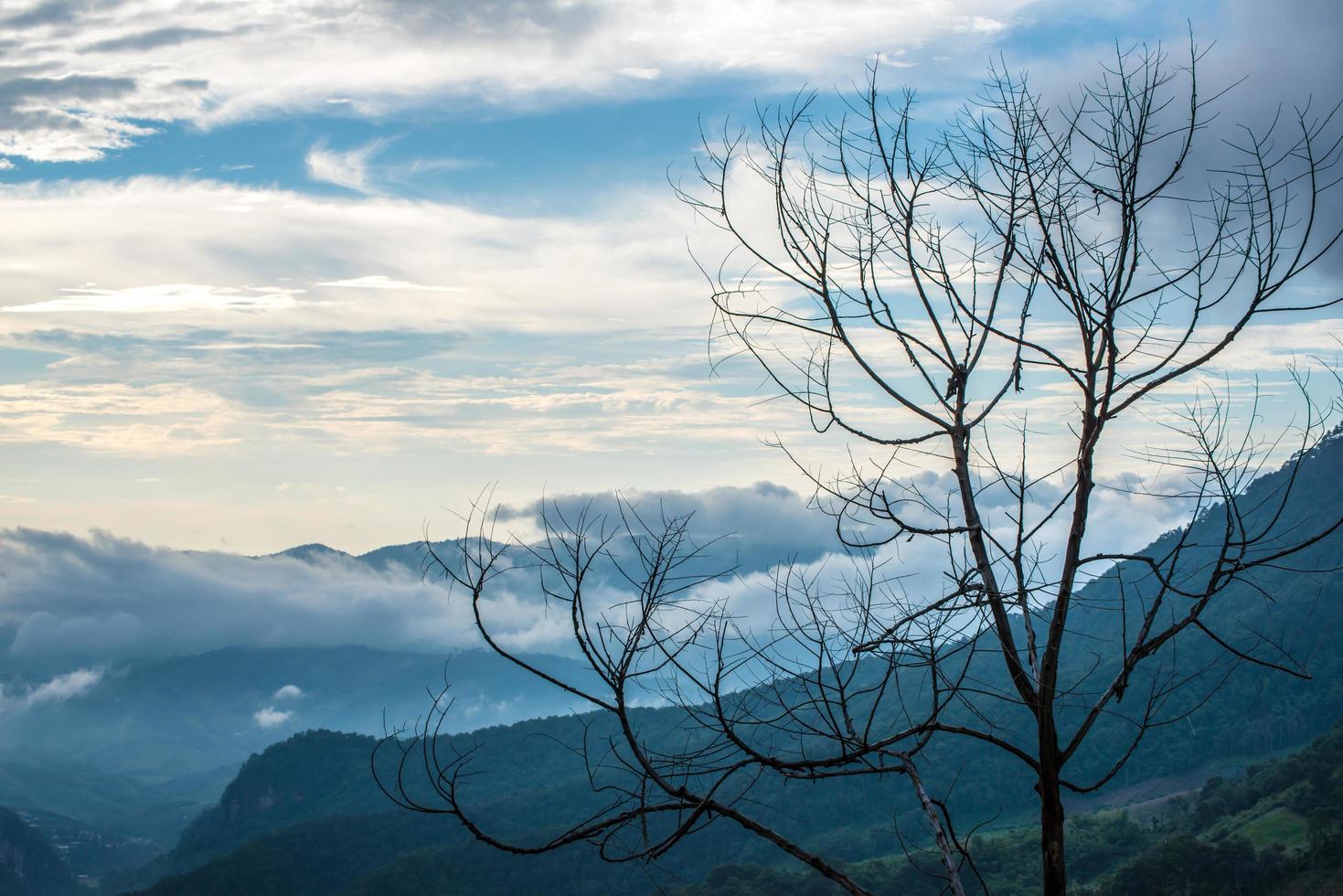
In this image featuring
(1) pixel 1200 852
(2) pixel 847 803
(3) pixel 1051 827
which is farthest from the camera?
(2) pixel 847 803

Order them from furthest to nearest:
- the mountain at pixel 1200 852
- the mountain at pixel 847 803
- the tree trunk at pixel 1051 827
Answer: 1. the mountain at pixel 847 803
2. the mountain at pixel 1200 852
3. the tree trunk at pixel 1051 827

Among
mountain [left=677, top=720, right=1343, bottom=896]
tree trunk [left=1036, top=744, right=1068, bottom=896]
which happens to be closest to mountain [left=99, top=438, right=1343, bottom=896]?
mountain [left=677, top=720, right=1343, bottom=896]

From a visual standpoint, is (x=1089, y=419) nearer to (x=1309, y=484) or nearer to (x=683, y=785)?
(x=683, y=785)

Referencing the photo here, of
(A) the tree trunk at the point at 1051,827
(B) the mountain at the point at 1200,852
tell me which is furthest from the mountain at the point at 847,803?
(A) the tree trunk at the point at 1051,827

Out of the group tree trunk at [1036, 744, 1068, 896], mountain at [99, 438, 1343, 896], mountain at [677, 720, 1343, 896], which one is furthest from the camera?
mountain at [99, 438, 1343, 896]

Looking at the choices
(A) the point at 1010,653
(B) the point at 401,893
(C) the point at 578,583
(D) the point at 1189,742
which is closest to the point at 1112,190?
(A) the point at 1010,653

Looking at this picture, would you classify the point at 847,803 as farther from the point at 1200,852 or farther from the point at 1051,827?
the point at 1051,827

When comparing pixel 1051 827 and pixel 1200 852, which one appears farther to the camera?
pixel 1200 852

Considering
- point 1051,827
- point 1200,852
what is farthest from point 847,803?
point 1051,827

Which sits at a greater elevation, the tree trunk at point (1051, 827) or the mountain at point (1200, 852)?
the tree trunk at point (1051, 827)

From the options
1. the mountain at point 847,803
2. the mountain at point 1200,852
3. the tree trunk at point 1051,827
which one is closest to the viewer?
the tree trunk at point 1051,827

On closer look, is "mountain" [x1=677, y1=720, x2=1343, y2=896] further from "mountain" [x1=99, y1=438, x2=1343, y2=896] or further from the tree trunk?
the tree trunk

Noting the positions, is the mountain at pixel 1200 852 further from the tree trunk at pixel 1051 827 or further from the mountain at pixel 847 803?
the tree trunk at pixel 1051 827

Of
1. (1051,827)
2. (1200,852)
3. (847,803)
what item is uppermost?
(1051,827)
